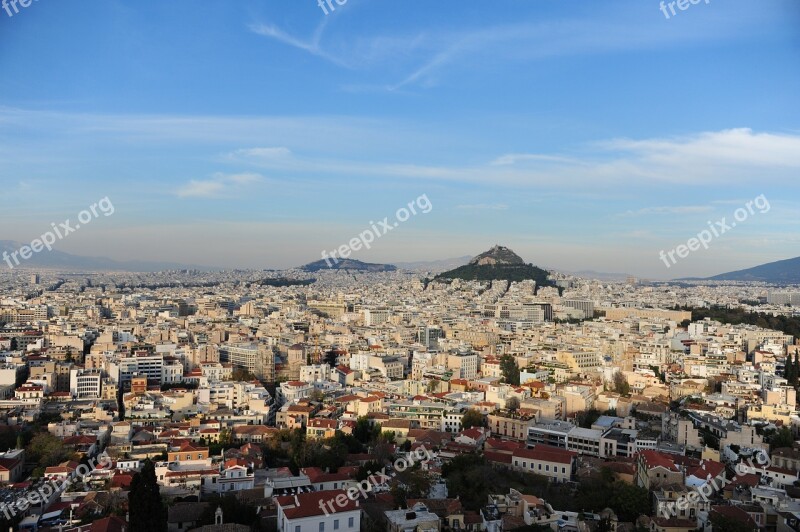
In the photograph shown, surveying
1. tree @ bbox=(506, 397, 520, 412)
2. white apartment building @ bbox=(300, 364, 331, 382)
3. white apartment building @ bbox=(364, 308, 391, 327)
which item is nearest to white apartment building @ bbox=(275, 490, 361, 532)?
tree @ bbox=(506, 397, 520, 412)

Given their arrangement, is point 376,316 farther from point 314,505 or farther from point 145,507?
point 145,507

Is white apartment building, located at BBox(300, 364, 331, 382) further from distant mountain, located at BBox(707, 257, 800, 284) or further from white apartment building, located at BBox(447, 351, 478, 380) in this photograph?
distant mountain, located at BBox(707, 257, 800, 284)

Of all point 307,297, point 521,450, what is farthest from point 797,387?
point 307,297

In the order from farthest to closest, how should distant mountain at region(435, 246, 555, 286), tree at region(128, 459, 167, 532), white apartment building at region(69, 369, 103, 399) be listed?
distant mountain at region(435, 246, 555, 286) < white apartment building at region(69, 369, 103, 399) < tree at region(128, 459, 167, 532)

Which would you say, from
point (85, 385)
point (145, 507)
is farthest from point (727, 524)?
point (85, 385)

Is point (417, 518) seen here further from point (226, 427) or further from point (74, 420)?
point (74, 420)

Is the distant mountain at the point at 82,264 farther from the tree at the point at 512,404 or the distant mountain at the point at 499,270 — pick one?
the tree at the point at 512,404

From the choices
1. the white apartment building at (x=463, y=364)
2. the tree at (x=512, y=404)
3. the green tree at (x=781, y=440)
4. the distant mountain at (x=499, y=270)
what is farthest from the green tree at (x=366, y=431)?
the distant mountain at (x=499, y=270)

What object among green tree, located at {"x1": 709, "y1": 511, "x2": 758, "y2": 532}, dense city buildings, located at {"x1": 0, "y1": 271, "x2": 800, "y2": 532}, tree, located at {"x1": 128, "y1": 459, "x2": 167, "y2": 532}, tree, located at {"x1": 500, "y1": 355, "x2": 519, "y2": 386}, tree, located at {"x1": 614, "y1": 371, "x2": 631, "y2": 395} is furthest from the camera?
tree, located at {"x1": 500, "y1": 355, "x2": 519, "y2": 386}
